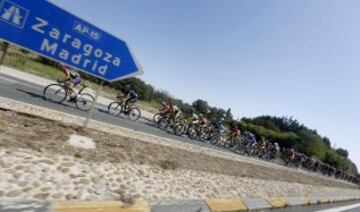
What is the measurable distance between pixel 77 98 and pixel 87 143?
9.14 meters

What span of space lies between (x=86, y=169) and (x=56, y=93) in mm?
10502

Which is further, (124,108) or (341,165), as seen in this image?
(341,165)

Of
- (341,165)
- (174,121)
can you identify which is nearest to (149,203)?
(174,121)

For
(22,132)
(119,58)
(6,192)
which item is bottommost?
(6,192)

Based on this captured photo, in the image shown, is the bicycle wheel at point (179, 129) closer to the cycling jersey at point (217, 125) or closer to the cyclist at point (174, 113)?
the cyclist at point (174, 113)

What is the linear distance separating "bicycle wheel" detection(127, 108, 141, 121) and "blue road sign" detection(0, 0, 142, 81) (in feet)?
37.5

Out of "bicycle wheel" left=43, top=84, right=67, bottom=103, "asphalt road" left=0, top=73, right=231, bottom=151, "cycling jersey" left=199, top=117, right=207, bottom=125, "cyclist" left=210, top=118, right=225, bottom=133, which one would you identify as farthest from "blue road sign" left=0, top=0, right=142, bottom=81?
"cyclist" left=210, top=118, right=225, bottom=133

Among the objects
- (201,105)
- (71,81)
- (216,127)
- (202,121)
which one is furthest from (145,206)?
(201,105)

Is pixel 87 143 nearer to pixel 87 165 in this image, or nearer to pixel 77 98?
pixel 87 165

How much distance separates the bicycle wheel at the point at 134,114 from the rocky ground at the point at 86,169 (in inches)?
411

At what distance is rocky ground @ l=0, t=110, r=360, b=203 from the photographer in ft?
14.6

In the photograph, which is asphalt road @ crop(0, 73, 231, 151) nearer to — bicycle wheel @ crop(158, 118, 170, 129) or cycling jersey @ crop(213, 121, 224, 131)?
bicycle wheel @ crop(158, 118, 170, 129)

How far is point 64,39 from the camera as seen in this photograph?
672 cm

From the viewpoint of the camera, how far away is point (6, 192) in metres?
3.96
